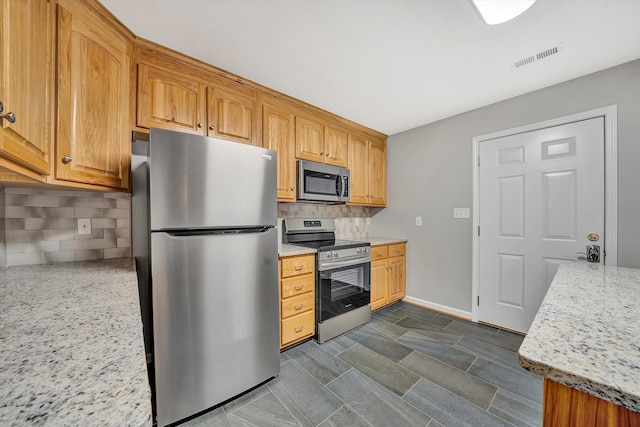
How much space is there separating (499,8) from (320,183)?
1793 millimetres

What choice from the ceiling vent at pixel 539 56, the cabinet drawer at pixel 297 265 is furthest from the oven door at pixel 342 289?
the ceiling vent at pixel 539 56

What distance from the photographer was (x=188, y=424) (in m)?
1.39

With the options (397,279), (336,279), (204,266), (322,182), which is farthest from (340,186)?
(204,266)

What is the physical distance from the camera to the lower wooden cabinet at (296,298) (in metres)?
2.02

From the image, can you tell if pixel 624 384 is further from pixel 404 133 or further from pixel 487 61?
pixel 404 133

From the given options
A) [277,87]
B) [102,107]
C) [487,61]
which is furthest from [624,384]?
[277,87]

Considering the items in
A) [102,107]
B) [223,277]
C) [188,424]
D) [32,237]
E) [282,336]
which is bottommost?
[188,424]

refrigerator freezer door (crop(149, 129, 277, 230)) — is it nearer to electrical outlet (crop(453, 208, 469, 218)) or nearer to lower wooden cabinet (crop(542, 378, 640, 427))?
lower wooden cabinet (crop(542, 378, 640, 427))

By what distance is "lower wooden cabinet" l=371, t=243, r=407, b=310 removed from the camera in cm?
281

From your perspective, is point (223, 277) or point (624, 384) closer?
point (624, 384)

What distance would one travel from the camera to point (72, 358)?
505 millimetres

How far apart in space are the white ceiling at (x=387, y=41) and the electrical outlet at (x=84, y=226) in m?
1.26

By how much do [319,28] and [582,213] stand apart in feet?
8.36

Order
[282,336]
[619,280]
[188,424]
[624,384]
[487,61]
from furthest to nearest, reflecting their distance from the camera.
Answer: [282,336]
[487,61]
[188,424]
[619,280]
[624,384]
